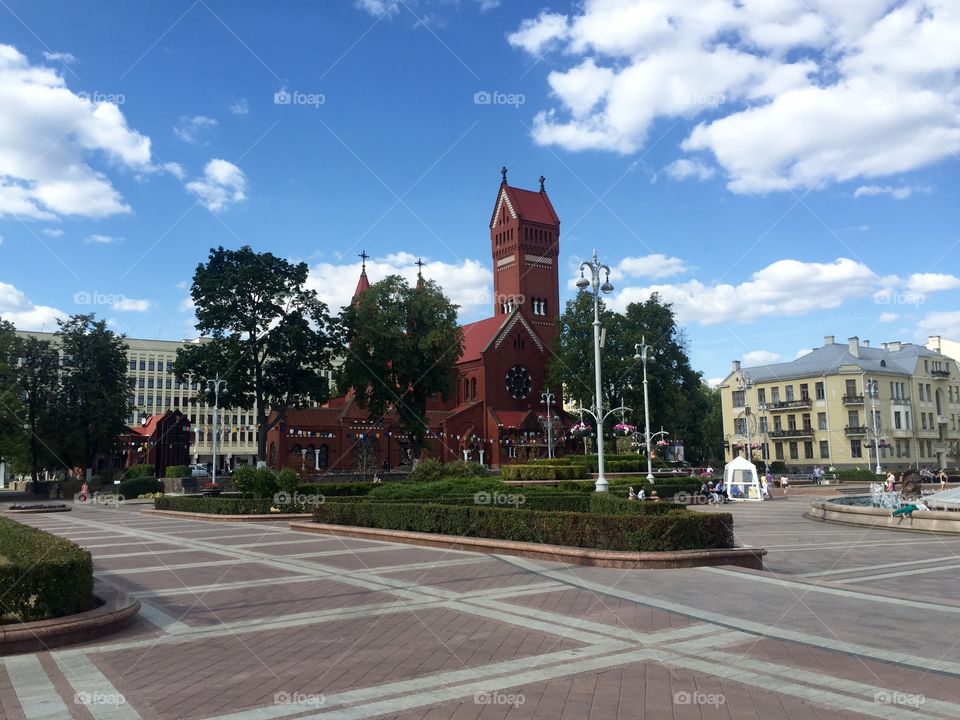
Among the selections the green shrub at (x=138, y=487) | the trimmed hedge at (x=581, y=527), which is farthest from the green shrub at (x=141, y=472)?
the trimmed hedge at (x=581, y=527)

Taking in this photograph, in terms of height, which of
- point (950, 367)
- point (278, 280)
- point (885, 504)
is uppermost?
point (278, 280)

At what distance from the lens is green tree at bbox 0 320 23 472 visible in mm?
52438

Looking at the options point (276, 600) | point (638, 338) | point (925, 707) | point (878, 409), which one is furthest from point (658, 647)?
point (878, 409)

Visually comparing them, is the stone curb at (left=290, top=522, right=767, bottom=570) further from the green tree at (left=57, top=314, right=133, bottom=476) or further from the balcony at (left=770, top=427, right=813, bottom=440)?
the balcony at (left=770, top=427, right=813, bottom=440)

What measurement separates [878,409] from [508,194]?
40897mm

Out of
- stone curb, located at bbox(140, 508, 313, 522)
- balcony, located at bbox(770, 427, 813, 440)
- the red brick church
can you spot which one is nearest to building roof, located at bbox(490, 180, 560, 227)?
the red brick church

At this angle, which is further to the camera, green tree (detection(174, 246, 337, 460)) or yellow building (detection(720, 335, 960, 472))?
yellow building (detection(720, 335, 960, 472))

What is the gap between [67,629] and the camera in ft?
26.2

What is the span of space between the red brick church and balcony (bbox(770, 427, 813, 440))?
21.4 meters

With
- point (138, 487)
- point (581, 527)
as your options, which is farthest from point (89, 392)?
point (581, 527)

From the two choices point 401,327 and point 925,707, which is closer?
point 925,707

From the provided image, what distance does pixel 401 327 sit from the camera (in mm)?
52656

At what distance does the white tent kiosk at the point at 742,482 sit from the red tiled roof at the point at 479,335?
30.7m

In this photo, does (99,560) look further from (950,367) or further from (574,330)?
(950,367)
